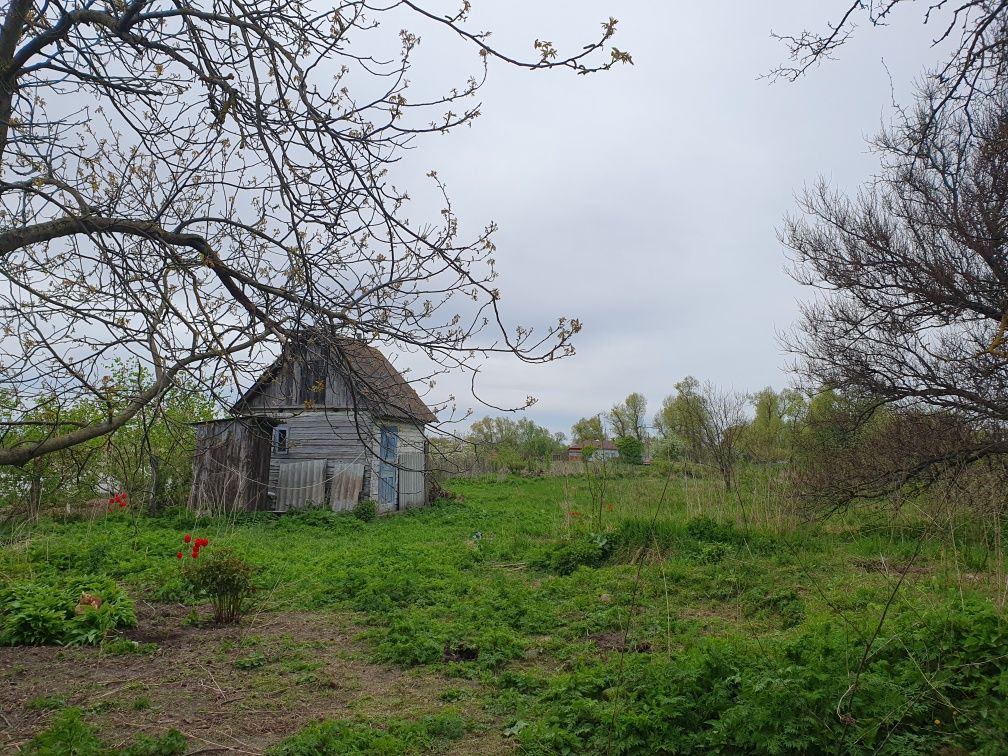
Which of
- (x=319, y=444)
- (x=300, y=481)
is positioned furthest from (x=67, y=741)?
(x=319, y=444)

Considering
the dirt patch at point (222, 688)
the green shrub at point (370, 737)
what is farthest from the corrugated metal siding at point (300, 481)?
the green shrub at point (370, 737)

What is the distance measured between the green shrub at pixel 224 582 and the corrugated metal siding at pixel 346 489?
10150 mm

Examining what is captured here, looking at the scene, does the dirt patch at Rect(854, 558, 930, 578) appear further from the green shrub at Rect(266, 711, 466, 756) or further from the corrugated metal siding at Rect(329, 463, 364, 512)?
the corrugated metal siding at Rect(329, 463, 364, 512)

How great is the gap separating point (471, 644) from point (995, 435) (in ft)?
27.4

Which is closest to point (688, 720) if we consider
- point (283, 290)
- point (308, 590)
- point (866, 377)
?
point (283, 290)

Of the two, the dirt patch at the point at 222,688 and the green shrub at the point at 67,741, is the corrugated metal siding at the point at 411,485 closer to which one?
the dirt patch at the point at 222,688

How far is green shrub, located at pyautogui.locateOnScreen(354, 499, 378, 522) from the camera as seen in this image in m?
16.4

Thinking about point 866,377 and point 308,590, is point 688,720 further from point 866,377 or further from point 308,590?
point 866,377

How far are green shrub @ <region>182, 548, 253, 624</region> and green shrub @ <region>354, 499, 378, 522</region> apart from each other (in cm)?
979

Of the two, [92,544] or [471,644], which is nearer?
[471,644]

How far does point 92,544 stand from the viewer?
375 inches

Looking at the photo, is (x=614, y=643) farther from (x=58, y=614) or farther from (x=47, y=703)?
(x=58, y=614)

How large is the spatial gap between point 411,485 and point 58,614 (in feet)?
46.6

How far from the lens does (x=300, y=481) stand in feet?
55.3
